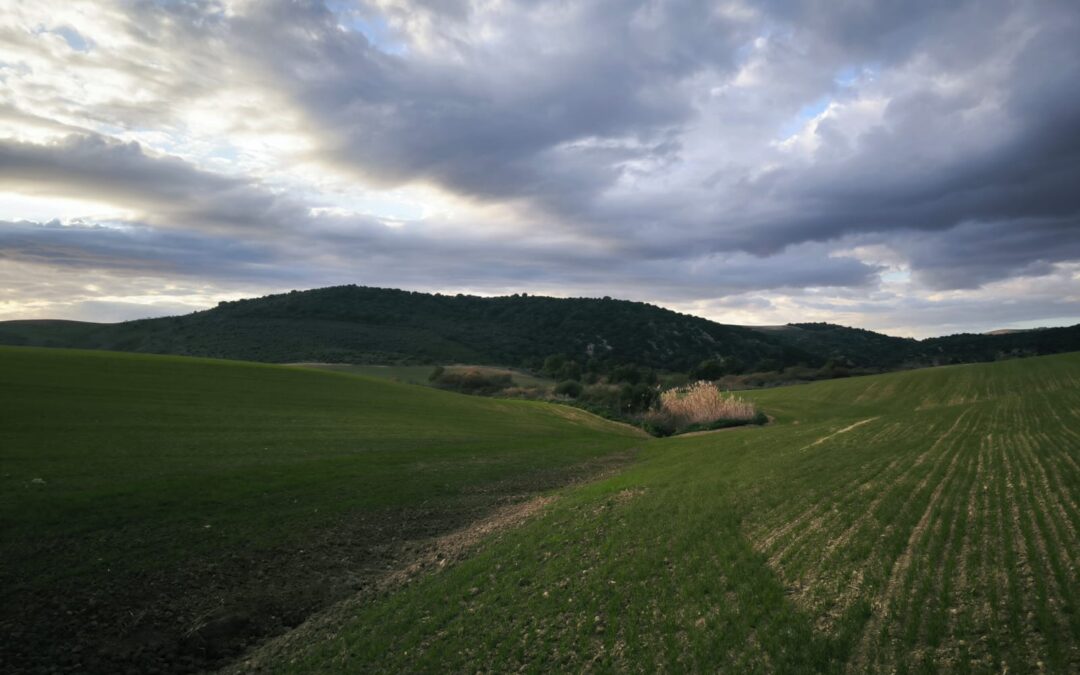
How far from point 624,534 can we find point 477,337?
128963mm

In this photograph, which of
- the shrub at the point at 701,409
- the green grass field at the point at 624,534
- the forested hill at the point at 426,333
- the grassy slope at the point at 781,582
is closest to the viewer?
the grassy slope at the point at 781,582

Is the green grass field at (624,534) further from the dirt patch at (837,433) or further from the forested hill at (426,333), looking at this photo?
the forested hill at (426,333)

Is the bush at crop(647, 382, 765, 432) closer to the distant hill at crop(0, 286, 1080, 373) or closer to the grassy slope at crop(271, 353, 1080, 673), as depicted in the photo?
the grassy slope at crop(271, 353, 1080, 673)

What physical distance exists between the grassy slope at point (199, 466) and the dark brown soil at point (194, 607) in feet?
0.42

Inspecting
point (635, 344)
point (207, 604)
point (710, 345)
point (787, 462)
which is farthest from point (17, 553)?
point (710, 345)

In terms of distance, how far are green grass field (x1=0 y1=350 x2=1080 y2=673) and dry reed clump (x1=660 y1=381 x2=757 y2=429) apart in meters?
22.1

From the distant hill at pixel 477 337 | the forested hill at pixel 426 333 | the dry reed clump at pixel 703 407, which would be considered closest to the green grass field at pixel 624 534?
the dry reed clump at pixel 703 407

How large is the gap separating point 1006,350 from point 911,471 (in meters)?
154

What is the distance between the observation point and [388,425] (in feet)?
115

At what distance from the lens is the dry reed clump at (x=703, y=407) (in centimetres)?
5262

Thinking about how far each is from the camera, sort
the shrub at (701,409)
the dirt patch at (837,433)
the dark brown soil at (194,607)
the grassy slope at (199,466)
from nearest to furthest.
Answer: the dark brown soil at (194,607), the grassy slope at (199,466), the dirt patch at (837,433), the shrub at (701,409)

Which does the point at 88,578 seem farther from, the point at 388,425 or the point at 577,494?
the point at 388,425

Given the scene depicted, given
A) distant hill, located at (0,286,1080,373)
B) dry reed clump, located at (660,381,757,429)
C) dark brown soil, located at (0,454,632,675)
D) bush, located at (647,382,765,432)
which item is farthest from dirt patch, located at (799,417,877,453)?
distant hill, located at (0,286,1080,373)

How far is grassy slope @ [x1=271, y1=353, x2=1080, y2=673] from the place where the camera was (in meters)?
7.38
